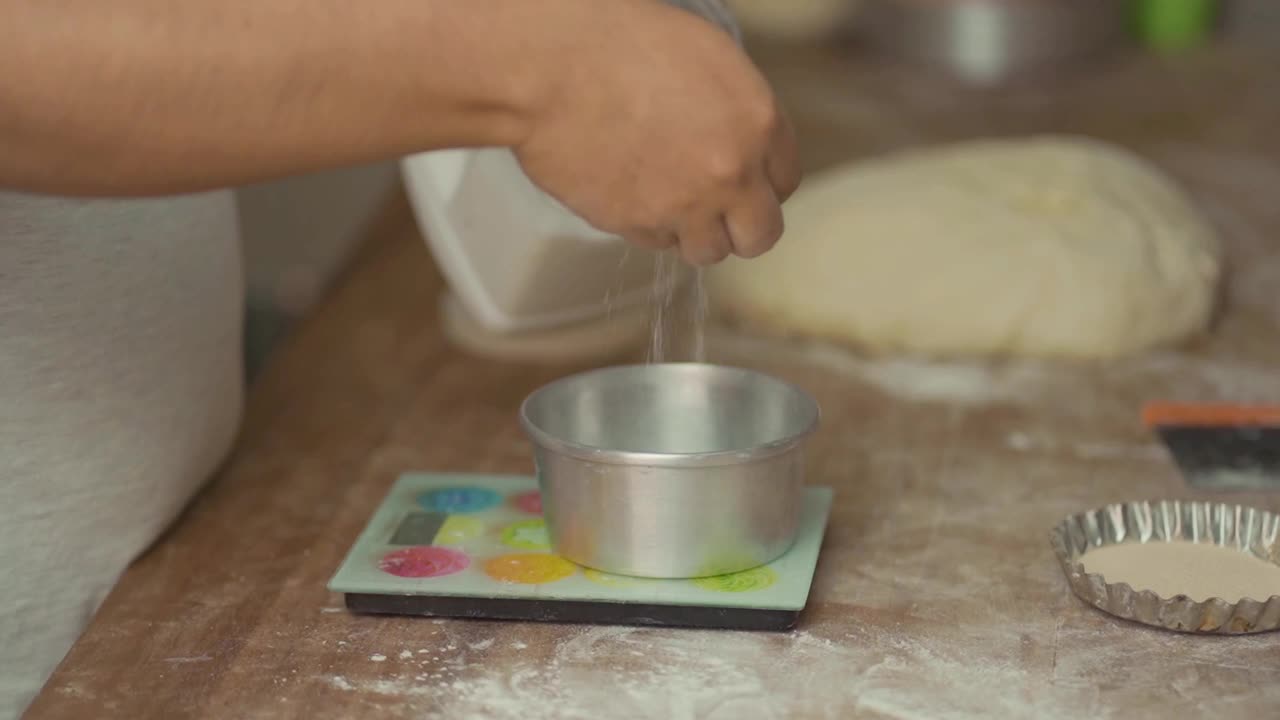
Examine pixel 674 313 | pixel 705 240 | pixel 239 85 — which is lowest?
pixel 674 313

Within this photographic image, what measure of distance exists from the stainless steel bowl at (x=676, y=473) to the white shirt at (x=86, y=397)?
307 mm

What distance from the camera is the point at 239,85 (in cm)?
86

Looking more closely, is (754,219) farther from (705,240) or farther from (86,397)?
(86,397)

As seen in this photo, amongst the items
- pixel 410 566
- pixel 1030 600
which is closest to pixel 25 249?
pixel 410 566

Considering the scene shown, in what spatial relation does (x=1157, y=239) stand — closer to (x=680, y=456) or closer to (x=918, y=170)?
(x=918, y=170)

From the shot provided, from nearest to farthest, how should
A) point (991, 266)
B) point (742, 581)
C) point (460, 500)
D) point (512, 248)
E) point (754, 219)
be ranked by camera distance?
point (754, 219), point (742, 581), point (460, 500), point (512, 248), point (991, 266)

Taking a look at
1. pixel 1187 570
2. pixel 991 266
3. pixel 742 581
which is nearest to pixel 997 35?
pixel 991 266

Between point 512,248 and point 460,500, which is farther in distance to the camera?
point 512,248

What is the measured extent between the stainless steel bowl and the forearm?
→ 251 millimetres

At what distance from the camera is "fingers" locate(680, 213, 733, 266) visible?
955 mm

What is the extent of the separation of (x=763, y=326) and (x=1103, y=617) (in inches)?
28.4

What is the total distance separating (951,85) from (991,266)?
106 centimetres

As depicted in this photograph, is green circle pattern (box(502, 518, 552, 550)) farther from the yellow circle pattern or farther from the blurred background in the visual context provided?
the blurred background

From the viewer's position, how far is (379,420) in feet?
4.94
